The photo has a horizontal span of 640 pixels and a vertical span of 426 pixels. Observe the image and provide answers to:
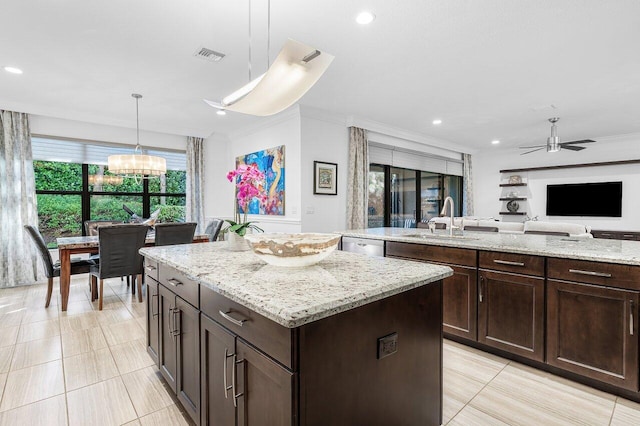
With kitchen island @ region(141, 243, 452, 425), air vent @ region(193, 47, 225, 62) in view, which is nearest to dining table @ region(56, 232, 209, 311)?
air vent @ region(193, 47, 225, 62)

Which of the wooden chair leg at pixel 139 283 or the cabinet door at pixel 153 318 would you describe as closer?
the cabinet door at pixel 153 318

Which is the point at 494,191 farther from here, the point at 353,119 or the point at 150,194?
the point at 150,194

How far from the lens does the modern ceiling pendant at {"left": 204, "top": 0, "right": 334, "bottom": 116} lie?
141cm

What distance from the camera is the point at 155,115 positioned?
16.3ft

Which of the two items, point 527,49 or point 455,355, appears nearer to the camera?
point 455,355

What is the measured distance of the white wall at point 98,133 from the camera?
4.71m

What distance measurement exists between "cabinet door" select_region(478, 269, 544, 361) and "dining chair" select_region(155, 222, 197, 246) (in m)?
3.13

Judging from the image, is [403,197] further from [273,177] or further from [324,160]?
[273,177]

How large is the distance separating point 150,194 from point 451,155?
6.60 metres

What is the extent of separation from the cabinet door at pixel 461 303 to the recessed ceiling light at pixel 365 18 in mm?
2014

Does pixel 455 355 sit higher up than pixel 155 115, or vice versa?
pixel 155 115

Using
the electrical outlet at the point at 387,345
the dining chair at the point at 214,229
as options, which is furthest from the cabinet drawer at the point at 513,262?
the dining chair at the point at 214,229

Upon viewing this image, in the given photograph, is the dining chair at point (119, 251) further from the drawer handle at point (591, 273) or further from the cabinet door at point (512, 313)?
the drawer handle at point (591, 273)

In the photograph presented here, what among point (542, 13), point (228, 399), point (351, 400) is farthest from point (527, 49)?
point (228, 399)
